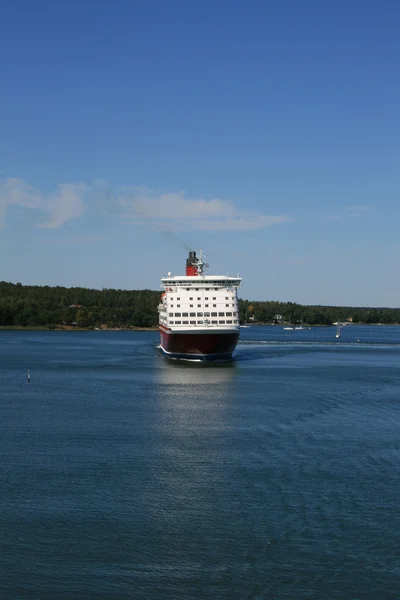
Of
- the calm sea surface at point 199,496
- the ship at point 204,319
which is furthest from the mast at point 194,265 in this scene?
the calm sea surface at point 199,496

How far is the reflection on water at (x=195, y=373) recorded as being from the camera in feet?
192

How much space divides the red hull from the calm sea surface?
17849mm

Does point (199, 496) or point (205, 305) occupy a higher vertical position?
point (205, 305)

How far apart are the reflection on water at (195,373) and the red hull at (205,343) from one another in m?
1.16

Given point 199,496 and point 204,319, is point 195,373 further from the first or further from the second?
point 199,496

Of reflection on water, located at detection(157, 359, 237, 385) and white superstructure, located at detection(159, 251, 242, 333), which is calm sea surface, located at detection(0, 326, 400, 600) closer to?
reflection on water, located at detection(157, 359, 237, 385)

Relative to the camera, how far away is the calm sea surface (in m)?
18.5

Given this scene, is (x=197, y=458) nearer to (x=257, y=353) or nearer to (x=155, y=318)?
(x=257, y=353)

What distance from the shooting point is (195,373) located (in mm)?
63625

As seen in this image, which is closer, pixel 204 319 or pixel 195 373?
pixel 195 373

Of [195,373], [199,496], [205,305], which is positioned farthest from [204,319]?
[199,496]

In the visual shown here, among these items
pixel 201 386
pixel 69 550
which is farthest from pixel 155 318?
pixel 69 550

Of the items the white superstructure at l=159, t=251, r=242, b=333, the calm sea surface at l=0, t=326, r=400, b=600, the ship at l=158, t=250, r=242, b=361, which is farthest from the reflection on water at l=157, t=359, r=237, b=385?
the calm sea surface at l=0, t=326, r=400, b=600

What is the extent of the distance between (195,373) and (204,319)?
8779mm
